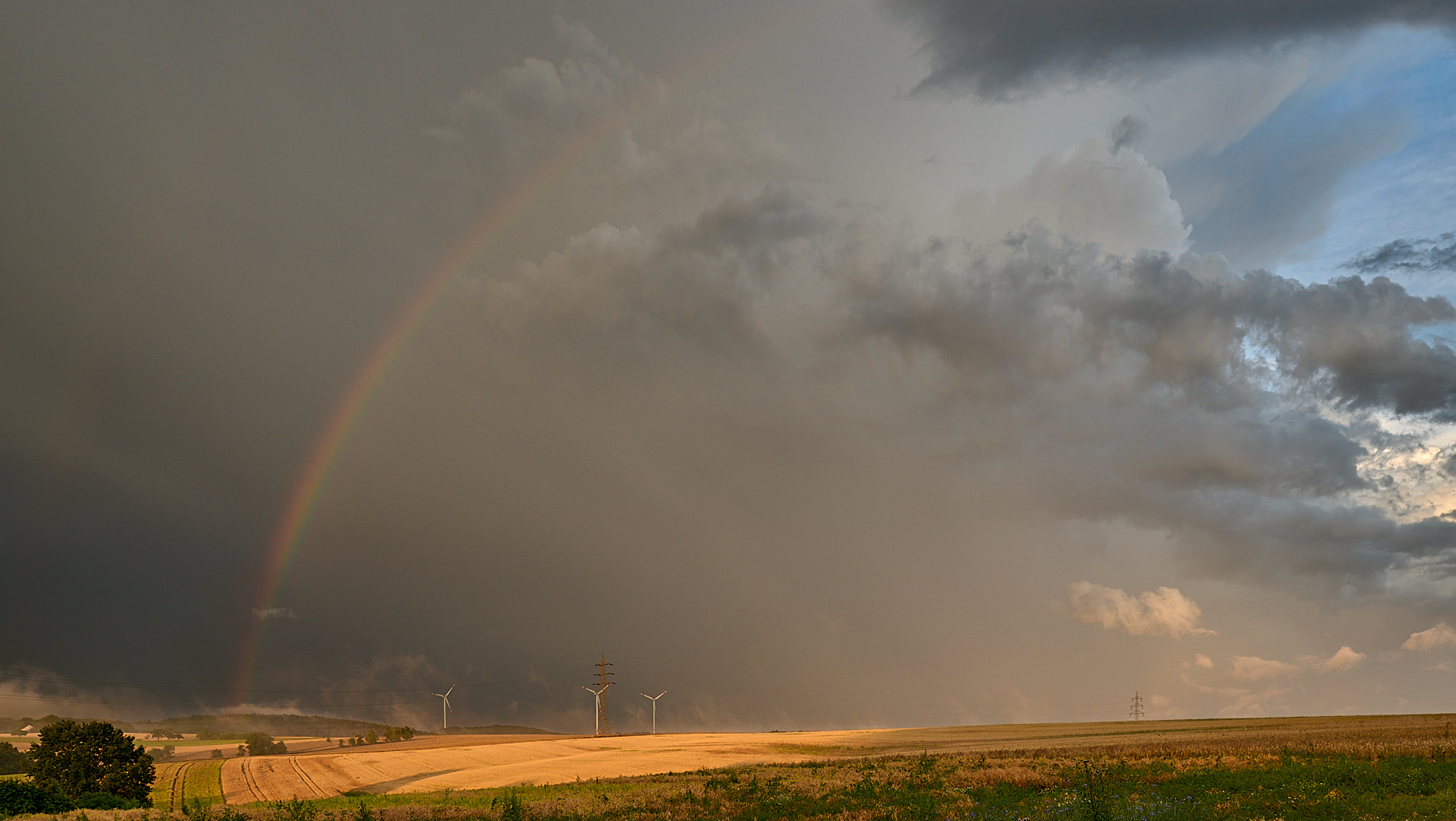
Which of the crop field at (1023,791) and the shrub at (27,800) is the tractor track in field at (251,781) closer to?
the crop field at (1023,791)

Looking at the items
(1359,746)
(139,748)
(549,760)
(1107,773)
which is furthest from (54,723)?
(1359,746)

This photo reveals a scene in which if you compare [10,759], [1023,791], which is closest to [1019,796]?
[1023,791]

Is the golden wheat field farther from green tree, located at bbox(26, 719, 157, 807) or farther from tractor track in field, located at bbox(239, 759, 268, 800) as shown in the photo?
green tree, located at bbox(26, 719, 157, 807)

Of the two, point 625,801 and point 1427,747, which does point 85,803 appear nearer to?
point 625,801

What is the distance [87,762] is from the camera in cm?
7100

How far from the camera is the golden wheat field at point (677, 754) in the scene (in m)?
51.7

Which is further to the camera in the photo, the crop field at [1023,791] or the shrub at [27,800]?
the shrub at [27,800]

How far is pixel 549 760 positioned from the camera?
9581 centimetres

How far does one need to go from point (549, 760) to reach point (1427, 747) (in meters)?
81.3

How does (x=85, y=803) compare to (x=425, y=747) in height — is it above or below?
above

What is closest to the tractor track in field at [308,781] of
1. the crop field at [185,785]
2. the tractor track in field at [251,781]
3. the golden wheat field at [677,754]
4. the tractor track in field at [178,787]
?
the golden wheat field at [677,754]

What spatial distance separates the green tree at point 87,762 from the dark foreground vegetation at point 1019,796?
1475 inches

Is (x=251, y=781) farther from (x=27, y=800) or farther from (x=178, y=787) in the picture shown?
(x=27, y=800)

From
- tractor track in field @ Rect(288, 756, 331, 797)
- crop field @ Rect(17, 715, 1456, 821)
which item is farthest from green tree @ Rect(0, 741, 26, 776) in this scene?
crop field @ Rect(17, 715, 1456, 821)
